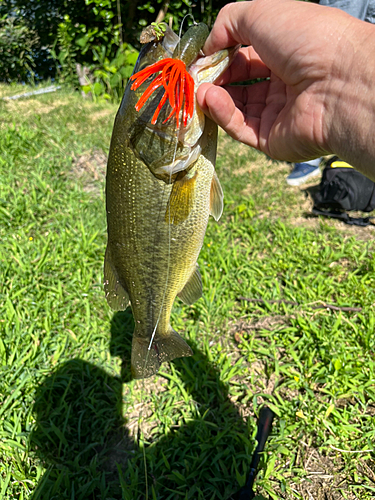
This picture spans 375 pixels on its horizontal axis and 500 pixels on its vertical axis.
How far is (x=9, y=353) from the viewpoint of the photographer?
2.77 metres

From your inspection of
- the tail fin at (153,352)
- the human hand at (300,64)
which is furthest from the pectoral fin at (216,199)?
the tail fin at (153,352)

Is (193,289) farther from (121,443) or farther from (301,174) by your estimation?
(301,174)

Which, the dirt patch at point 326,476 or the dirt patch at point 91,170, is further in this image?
the dirt patch at point 91,170

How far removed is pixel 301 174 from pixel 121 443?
415 centimetres

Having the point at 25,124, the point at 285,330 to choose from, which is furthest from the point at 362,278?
the point at 25,124

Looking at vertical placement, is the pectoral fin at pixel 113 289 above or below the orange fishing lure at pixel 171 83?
below

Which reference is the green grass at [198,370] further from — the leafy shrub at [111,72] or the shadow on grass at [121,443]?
the leafy shrub at [111,72]

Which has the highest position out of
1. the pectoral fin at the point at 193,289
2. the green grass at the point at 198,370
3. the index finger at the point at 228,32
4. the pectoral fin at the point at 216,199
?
the index finger at the point at 228,32

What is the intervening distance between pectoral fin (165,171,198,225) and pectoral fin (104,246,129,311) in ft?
1.52

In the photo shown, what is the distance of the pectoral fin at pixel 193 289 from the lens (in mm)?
2104

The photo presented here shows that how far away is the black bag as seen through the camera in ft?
13.8

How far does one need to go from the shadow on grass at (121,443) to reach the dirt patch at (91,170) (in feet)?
8.35

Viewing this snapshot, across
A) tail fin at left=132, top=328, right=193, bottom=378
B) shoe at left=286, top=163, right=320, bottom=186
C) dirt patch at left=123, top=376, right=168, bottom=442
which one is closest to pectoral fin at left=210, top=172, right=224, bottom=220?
tail fin at left=132, top=328, right=193, bottom=378

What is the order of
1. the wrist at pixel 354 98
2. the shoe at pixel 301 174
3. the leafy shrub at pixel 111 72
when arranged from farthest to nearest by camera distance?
the leafy shrub at pixel 111 72, the shoe at pixel 301 174, the wrist at pixel 354 98
